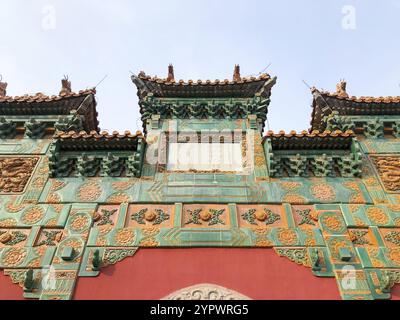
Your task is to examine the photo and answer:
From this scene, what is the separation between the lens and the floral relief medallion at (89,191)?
A: 28.8ft

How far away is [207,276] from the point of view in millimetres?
7359

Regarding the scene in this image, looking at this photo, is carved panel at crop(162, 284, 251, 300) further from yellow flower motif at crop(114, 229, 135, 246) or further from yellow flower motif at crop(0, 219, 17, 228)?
yellow flower motif at crop(0, 219, 17, 228)

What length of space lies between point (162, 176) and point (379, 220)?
4.52 m

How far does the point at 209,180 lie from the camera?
9164 millimetres

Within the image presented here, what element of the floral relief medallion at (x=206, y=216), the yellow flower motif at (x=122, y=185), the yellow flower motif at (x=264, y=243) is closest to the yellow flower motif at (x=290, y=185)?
the floral relief medallion at (x=206, y=216)

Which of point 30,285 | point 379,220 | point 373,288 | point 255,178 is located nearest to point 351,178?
point 379,220

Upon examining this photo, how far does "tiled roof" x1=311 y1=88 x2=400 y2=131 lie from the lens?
10.7 metres

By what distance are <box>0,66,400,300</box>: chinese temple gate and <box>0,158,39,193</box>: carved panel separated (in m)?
0.03

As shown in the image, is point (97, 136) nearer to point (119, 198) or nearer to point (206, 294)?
point (119, 198)

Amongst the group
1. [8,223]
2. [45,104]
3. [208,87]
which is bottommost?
[8,223]

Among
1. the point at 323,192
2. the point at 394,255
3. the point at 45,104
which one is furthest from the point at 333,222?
the point at 45,104

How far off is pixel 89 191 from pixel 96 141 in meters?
1.22

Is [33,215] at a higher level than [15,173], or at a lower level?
lower
